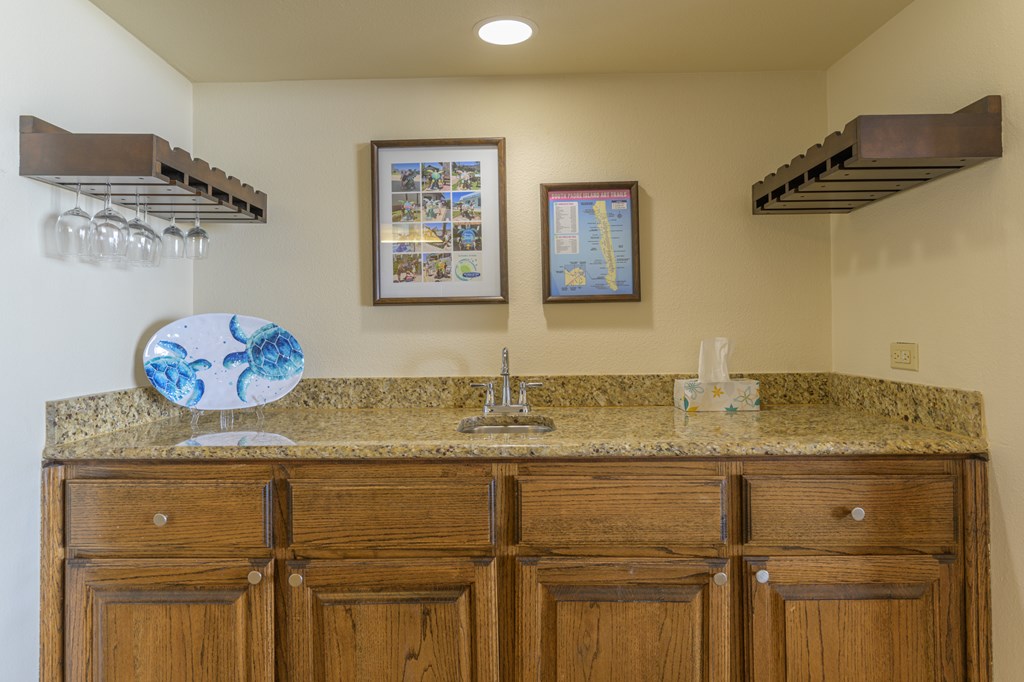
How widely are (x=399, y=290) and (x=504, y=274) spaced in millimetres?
364

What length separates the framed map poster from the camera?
2111 millimetres

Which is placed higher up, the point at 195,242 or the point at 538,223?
the point at 538,223

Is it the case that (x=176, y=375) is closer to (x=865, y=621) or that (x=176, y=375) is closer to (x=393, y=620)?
(x=393, y=620)

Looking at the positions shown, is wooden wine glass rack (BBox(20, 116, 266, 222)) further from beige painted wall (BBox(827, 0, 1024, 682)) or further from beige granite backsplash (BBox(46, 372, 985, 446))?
beige painted wall (BBox(827, 0, 1024, 682))

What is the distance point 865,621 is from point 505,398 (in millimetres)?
1120

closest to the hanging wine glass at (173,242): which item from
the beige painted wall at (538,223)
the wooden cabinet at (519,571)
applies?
the beige painted wall at (538,223)

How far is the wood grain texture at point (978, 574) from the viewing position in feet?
4.64

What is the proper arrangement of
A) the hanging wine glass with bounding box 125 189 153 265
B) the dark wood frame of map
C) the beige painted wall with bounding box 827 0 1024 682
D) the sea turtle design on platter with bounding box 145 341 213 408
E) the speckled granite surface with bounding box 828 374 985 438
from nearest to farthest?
the beige painted wall with bounding box 827 0 1024 682 < the speckled granite surface with bounding box 828 374 985 438 < the hanging wine glass with bounding box 125 189 153 265 < the sea turtle design on platter with bounding box 145 341 213 408 < the dark wood frame of map

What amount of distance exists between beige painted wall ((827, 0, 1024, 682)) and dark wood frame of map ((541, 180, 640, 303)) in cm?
69

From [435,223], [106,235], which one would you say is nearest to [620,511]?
[435,223]

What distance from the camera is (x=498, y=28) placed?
1.80 m

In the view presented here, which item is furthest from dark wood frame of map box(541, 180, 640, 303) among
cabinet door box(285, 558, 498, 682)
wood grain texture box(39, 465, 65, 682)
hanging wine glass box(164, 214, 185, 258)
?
wood grain texture box(39, 465, 65, 682)

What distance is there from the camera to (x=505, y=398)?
79.0 inches

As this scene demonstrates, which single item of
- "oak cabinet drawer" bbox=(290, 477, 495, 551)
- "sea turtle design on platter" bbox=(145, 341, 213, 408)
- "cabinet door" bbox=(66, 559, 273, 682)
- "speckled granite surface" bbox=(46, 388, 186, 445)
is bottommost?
"cabinet door" bbox=(66, 559, 273, 682)
